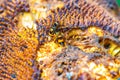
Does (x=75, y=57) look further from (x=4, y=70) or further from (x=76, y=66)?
(x=4, y=70)

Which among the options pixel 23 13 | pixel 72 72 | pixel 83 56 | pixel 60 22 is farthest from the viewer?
pixel 23 13

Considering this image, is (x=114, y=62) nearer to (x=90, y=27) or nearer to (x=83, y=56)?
(x=83, y=56)

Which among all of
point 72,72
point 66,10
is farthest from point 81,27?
point 72,72

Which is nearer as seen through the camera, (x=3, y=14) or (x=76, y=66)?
(x=76, y=66)

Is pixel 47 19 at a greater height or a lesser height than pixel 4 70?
greater

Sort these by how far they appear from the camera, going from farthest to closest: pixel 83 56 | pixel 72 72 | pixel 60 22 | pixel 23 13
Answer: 1. pixel 23 13
2. pixel 60 22
3. pixel 83 56
4. pixel 72 72

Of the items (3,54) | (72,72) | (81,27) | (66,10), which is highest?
(66,10)
